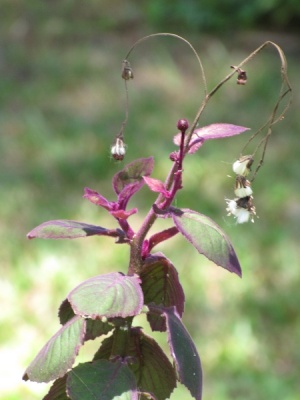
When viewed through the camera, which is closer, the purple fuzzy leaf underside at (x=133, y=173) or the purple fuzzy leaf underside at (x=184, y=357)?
the purple fuzzy leaf underside at (x=184, y=357)

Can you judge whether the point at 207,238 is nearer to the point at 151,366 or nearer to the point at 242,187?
the point at 242,187

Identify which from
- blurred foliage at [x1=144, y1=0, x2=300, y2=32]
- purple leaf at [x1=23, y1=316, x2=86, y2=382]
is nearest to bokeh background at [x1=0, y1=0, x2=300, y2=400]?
blurred foliage at [x1=144, y1=0, x2=300, y2=32]

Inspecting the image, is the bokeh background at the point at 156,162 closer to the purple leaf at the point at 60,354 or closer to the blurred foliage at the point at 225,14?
the blurred foliage at the point at 225,14

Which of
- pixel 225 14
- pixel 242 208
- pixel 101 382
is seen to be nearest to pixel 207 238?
pixel 242 208

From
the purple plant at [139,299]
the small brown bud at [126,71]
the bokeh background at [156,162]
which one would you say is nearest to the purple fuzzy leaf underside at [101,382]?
the purple plant at [139,299]

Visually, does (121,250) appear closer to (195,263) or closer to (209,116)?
(195,263)

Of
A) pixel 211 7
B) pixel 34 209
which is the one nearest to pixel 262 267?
pixel 34 209
